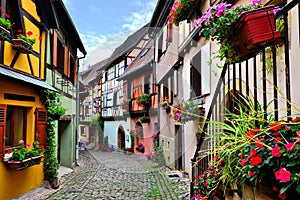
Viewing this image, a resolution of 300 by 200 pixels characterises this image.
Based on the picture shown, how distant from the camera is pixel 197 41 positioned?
7.22m

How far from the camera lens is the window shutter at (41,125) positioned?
7.11 meters

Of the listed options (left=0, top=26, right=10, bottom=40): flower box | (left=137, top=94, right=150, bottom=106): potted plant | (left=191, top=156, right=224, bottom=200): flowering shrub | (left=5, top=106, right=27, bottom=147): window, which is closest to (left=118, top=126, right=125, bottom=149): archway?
(left=137, top=94, right=150, bottom=106): potted plant

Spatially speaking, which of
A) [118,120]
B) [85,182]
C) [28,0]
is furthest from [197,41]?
[118,120]

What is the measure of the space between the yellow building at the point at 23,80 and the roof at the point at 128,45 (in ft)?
36.7

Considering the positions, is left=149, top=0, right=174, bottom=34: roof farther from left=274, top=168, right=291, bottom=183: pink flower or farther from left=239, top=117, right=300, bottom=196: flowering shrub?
left=274, top=168, right=291, bottom=183: pink flower

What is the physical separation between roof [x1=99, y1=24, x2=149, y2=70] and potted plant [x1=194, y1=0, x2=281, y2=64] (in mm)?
15501

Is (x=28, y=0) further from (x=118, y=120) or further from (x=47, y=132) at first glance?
(x=118, y=120)

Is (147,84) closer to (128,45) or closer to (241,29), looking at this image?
(128,45)

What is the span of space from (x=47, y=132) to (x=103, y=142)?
15640mm

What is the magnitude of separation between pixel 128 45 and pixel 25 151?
52.4ft

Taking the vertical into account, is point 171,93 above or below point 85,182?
above

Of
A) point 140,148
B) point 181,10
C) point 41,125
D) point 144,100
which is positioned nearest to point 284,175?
point 181,10

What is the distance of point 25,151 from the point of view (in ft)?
20.0

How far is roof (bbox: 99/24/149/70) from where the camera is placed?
19.3 meters
